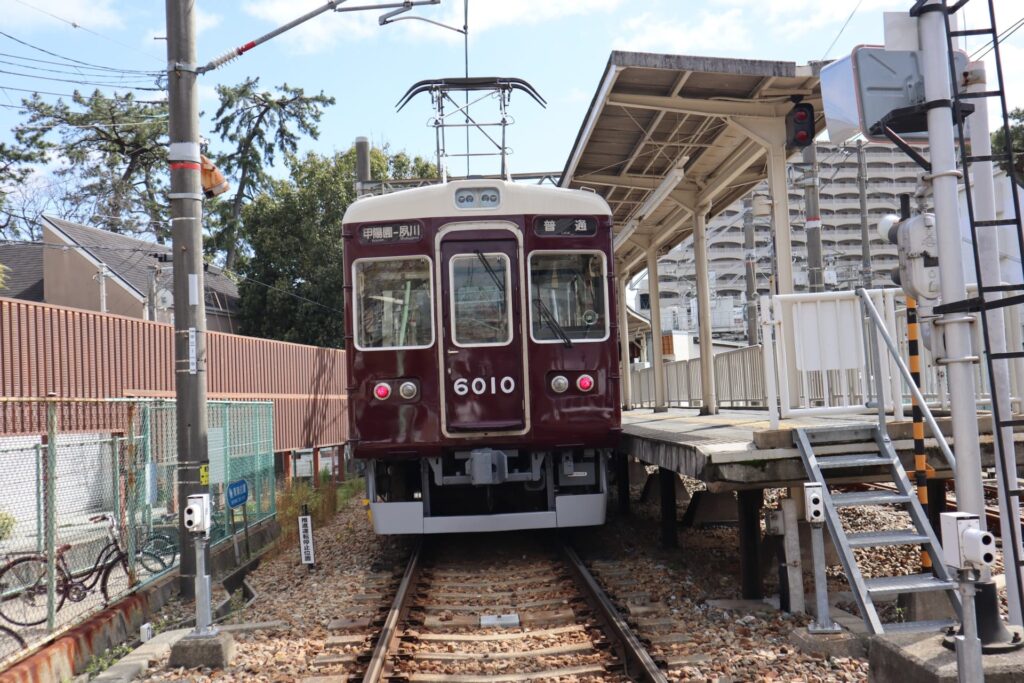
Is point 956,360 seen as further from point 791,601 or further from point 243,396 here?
point 243,396

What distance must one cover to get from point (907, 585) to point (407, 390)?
4.70m

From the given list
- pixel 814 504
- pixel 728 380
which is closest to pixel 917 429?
pixel 814 504

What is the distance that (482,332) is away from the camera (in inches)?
344

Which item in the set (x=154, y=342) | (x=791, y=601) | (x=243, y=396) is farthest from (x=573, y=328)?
(x=243, y=396)

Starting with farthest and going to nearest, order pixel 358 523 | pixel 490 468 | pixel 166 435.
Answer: pixel 358 523
pixel 166 435
pixel 490 468

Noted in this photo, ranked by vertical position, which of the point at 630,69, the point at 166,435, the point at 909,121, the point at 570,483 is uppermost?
the point at 630,69

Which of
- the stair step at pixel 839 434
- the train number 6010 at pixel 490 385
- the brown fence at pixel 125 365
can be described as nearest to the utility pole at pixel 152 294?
the brown fence at pixel 125 365

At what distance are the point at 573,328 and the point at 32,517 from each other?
4.90 meters

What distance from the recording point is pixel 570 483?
9102 millimetres

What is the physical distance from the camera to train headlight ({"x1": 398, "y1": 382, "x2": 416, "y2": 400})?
8.61 m

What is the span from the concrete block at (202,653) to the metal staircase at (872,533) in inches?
151

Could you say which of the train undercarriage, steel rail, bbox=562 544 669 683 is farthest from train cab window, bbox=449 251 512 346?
steel rail, bbox=562 544 669 683

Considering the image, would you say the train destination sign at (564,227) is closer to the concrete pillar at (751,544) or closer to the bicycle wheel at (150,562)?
the concrete pillar at (751,544)

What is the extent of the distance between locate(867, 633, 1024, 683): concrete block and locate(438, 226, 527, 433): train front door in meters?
4.63
